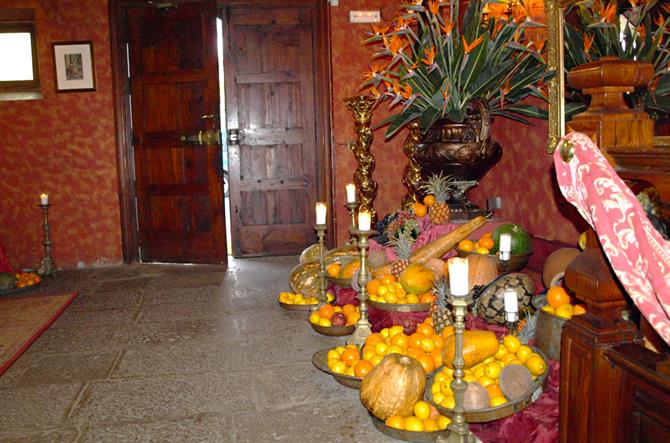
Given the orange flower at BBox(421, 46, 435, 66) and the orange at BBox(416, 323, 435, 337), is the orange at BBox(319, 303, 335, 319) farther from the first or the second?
the orange flower at BBox(421, 46, 435, 66)

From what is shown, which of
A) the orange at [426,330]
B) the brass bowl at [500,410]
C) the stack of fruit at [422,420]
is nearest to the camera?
the brass bowl at [500,410]

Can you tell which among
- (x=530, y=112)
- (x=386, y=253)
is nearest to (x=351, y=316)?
(x=386, y=253)

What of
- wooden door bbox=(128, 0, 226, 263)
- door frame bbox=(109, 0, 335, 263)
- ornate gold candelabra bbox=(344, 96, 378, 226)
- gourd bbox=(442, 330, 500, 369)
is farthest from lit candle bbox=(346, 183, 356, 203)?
door frame bbox=(109, 0, 335, 263)

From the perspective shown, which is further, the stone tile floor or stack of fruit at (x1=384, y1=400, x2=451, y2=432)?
the stone tile floor

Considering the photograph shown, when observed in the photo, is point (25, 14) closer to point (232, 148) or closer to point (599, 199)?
point (232, 148)

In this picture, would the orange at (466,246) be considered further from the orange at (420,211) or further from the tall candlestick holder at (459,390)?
the tall candlestick holder at (459,390)

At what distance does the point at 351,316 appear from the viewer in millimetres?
3152

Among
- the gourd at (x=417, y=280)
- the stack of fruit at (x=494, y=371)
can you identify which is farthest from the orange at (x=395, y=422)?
the gourd at (x=417, y=280)

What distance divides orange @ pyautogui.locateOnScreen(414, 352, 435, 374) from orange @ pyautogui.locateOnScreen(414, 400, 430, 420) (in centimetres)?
27

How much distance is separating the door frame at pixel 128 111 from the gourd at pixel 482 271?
271 cm

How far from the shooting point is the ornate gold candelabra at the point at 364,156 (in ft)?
17.2

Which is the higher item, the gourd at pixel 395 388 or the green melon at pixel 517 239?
the green melon at pixel 517 239

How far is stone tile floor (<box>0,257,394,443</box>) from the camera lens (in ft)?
7.38

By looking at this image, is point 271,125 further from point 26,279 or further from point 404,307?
point 404,307
